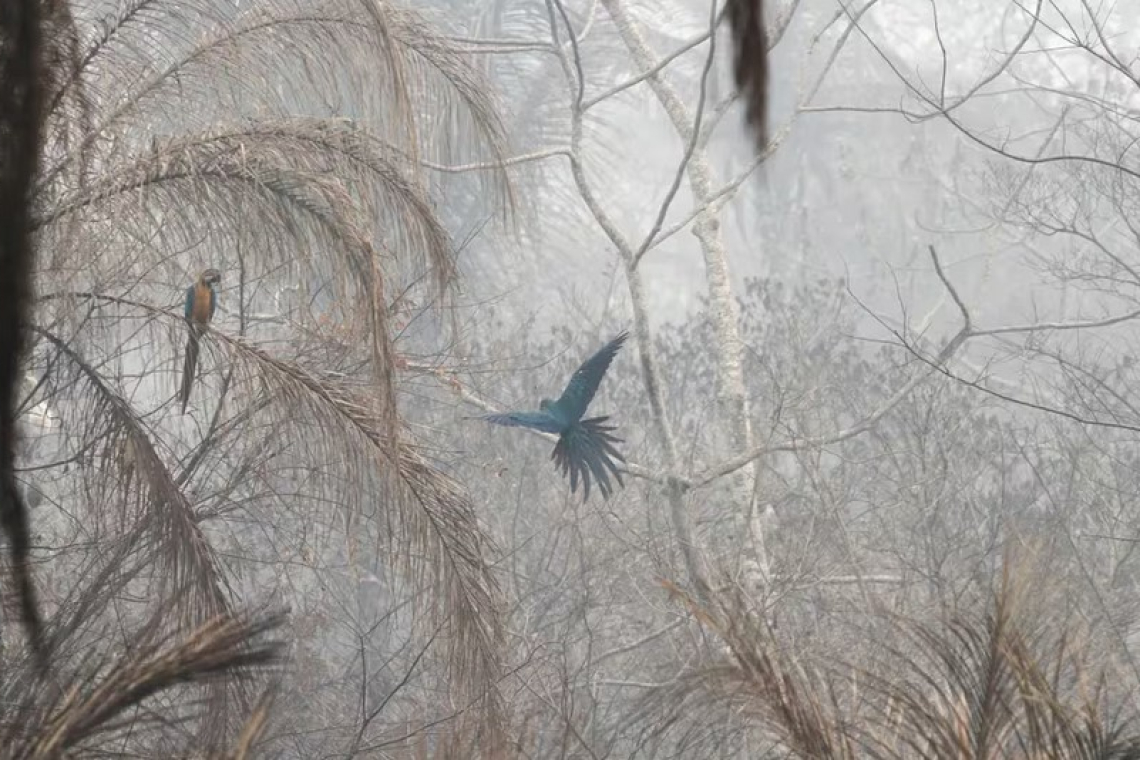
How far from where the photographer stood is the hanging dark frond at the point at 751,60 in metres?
0.75

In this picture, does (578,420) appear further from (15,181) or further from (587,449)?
(15,181)

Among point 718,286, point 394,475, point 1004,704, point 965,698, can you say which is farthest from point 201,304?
point 718,286

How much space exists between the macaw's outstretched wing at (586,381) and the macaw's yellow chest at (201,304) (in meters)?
1.33

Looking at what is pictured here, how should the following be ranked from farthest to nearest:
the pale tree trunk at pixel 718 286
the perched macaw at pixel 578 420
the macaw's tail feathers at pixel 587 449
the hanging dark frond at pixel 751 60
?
the pale tree trunk at pixel 718 286 < the macaw's tail feathers at pixel 587 449 < the perched macaw at pixel 578 420 < the hanging dark frond at pixel 751 60

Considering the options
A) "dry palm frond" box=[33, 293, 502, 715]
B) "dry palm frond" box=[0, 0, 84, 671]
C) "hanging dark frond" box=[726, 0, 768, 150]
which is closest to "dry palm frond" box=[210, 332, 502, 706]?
"dry palm frond" box=[33, 293, 502, 715]

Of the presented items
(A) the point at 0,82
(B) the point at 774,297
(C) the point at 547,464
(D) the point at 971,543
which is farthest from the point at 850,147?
(A) the point at 0,82

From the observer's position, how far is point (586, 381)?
543 cm

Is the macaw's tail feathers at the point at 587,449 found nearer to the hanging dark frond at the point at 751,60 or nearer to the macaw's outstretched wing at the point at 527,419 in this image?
the macaw's outstretched wing at the point at 527,419

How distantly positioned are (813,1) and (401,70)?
69.8 ft

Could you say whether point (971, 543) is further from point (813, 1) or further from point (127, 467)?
point (813, 1)

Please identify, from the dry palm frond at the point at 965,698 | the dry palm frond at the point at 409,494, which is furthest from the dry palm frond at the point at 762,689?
the dry palm frond at the point at 409,494

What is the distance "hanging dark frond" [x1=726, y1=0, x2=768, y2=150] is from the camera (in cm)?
75

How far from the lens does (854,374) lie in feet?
42.3

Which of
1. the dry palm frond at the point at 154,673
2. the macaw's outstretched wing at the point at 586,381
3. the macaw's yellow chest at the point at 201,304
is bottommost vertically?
the dry palm frond at the point at 154,673
